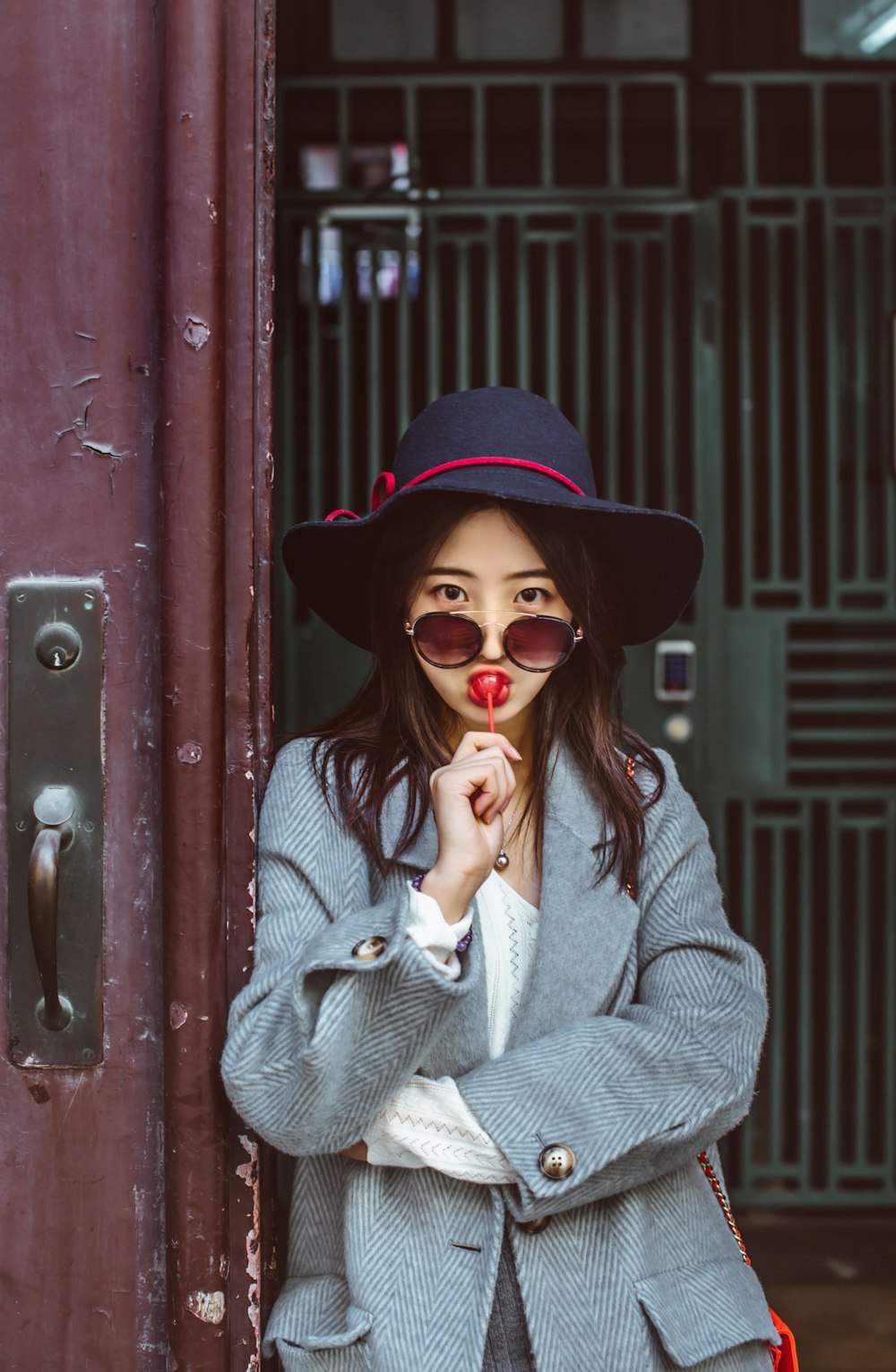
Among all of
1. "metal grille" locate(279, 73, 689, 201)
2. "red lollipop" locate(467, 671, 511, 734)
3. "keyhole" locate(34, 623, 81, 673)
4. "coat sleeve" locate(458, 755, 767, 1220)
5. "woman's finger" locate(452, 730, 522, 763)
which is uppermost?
"metal grille" locate(279, 73, 689, 201)

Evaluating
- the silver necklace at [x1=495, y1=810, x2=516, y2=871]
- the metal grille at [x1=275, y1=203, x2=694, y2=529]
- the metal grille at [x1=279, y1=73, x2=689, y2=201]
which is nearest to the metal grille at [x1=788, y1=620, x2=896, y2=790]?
the metal grille at [x1=275, y1=203, x2=694, y2=529]

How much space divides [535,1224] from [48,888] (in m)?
0.64

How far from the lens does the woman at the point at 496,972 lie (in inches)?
48.7

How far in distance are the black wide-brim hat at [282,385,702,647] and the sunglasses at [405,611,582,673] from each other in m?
0.14

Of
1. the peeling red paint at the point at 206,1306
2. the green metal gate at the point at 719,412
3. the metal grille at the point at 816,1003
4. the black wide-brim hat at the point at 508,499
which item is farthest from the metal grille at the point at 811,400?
the peeling red paint at the point at 206,1306

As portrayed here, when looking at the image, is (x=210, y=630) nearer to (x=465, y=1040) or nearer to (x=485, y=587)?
(x=485, y=587)

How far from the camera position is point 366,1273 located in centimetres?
129

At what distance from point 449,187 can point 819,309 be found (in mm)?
1167

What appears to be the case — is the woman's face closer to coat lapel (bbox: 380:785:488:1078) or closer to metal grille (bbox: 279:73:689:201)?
coat lapel (bbox: 380:785:488:1078)

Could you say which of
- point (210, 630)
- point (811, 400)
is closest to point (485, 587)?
point (210, 630)

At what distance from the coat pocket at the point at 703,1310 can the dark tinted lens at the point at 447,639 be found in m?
0.72

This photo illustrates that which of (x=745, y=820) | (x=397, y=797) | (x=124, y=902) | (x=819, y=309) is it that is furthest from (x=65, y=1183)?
(x=819, y=309)

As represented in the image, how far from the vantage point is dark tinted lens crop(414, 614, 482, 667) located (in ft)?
4.50

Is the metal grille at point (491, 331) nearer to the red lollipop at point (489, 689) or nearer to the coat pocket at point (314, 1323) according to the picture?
the red lollipop at point (489, 689)
